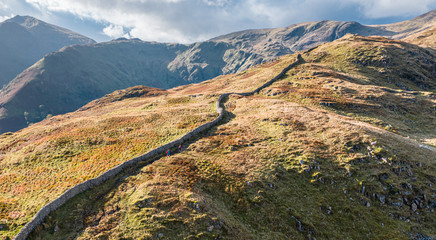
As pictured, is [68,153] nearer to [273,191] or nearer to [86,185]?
[86,185]

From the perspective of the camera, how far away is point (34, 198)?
26891mm

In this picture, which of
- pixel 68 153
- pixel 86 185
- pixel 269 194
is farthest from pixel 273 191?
pixel 68 153

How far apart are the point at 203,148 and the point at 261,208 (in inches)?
617

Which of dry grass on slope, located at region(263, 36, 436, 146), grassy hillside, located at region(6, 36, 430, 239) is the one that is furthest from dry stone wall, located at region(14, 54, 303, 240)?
dry grass on slope, located at region(263, 36, 436, 146)

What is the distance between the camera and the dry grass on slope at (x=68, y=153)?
26.7 meters

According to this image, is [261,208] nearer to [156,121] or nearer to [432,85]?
[156,121]

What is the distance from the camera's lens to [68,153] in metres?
40.1

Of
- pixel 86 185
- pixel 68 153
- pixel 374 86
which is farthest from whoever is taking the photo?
pixel 374 86

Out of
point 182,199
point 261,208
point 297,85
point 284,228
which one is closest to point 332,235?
point 284,228

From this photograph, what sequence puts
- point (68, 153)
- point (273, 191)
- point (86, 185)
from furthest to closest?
point (68, 153)
point (273, 191)
point (86, 185)

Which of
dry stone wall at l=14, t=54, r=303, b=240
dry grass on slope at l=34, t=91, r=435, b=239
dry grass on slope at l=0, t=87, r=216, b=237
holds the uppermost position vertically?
dry grass on slope at l=0, t=87, r=216, b=237

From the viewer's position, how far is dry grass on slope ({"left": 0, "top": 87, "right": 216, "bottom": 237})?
26.7 m

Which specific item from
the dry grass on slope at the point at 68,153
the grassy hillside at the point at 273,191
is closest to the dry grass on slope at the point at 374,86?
the grassy hillside at the point at 273,191

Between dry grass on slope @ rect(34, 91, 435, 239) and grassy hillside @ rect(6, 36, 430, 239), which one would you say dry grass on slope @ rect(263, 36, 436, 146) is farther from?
dry grass on slope @ rect(34, 91, 435, 239)
